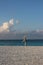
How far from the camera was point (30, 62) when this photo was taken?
36.3ft

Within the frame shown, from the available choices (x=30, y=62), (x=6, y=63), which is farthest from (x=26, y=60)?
(x=6, y=63)

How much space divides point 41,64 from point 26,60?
1185mm

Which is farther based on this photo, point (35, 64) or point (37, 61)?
point (37, 61)

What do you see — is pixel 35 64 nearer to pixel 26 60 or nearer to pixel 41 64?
pixel 41 64

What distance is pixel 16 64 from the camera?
10539 mm

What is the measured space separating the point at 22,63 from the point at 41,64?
967mm

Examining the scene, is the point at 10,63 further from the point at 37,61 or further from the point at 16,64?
the point at 37,61

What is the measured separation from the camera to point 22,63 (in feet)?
35.2

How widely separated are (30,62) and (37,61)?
546 mm

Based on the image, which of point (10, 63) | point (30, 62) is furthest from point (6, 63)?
point (30, 62)

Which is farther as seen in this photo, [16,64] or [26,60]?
[26,60]

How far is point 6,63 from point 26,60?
1408mm

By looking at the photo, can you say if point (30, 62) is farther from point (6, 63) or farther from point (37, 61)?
point (6, 63)

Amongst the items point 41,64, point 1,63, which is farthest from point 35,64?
point 1,63
